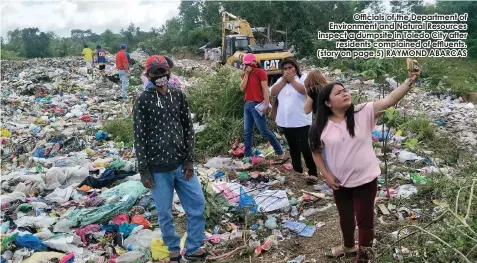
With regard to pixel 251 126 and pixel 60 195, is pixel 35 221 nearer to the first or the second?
pixel 60 195

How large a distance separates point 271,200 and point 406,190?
1.30 meters

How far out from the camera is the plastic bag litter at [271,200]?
4023 mm

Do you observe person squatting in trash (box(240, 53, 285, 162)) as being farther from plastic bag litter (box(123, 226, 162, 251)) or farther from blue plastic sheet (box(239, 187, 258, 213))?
plastic bag litter (box(123, 226, 162, 251))

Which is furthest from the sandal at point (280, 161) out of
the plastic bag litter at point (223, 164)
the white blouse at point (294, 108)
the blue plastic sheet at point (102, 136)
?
the blue plastic sheet at point (102, 136)

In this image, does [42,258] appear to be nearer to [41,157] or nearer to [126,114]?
[41,157]

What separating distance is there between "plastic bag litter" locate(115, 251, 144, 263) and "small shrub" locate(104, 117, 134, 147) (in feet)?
11.3

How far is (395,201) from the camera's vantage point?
381 centimetres

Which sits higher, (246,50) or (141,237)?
(246,50)

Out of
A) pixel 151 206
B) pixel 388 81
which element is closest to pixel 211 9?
pixel 388 81

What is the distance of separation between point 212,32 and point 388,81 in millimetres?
18893

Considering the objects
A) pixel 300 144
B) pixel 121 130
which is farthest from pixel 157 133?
pixel 121 130

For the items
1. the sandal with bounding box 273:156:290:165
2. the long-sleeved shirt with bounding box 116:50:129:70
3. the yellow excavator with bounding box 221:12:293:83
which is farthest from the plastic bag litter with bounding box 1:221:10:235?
the yellow excavator with bounding box 221:12:293:83

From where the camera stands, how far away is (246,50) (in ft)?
43.1

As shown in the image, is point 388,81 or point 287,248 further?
point 388,81
